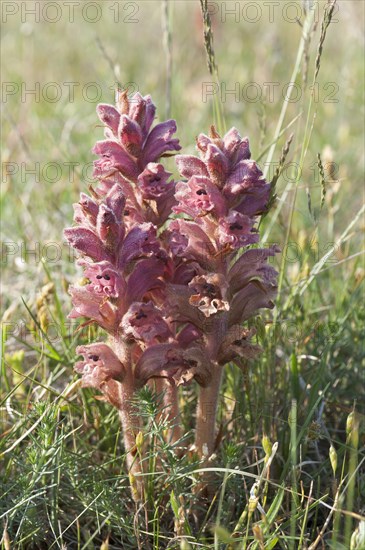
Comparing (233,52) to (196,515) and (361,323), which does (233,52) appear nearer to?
(361,323)

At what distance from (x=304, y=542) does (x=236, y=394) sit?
68cm

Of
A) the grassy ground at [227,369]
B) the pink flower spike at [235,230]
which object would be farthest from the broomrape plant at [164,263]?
the grassy ground at [227,369]

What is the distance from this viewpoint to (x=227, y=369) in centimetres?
281

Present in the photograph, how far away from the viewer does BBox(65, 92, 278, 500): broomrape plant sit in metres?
2.05

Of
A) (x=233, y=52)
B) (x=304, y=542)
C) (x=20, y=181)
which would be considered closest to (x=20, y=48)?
(x=233, y=52)

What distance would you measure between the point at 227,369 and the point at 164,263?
77cm

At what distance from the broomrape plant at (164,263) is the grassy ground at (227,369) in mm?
164

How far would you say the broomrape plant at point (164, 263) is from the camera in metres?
2.05

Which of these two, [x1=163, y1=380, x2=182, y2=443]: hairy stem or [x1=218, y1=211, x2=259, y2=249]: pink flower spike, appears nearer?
[x1=218, y1=211, x2=259, y2=249]: pink flower spike

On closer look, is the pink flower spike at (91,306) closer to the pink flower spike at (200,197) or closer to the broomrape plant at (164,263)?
the broomrape plant at (164,263)

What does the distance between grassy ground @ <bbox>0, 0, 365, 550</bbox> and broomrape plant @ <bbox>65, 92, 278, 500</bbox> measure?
0.54 ft

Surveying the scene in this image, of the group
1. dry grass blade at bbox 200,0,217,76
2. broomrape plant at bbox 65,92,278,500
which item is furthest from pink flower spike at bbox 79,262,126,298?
dry grass blade at bbox 200,0,217,76

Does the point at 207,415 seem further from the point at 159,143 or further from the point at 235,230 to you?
the point at 159,143

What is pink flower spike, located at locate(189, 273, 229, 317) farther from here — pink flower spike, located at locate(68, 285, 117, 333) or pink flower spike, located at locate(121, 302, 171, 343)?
pink flower spike, located at locate(68, 285, 117, 333)
